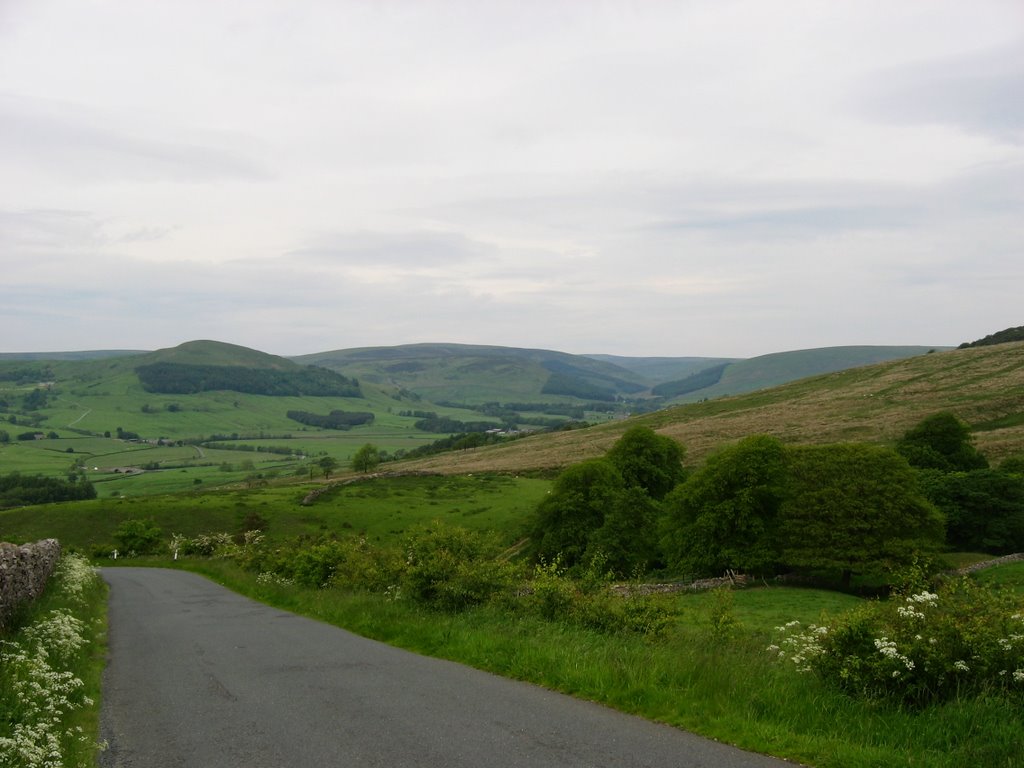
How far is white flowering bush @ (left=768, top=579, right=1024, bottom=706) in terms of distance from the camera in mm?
8781

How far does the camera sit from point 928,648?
9023 millimetres

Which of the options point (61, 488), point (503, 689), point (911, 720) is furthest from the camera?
point (61, 488)

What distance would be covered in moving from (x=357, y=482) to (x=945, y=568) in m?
87.4

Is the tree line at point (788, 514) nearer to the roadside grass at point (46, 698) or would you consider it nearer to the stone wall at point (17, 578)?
the stone wall at point (17, 578)

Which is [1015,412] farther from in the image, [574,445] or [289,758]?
[289,758]

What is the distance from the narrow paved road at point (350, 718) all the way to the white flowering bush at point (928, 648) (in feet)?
7.23

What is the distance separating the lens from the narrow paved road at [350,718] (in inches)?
362

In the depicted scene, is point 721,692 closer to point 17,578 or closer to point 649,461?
point 17,578

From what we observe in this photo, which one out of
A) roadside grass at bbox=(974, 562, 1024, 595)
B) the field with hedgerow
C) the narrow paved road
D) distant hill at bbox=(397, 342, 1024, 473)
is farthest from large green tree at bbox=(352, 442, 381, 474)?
the narrow paved road

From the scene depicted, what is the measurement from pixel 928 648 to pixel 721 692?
A: 119 inches

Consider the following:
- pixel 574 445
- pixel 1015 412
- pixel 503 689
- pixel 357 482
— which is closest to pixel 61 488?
pixel 357 482

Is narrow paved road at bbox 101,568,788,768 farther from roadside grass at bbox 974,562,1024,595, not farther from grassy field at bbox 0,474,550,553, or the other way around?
grassy field at bbox 0,474,550,553

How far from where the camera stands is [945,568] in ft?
140

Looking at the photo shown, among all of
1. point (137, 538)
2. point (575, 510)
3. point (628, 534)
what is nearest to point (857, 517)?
point (628, 534)
